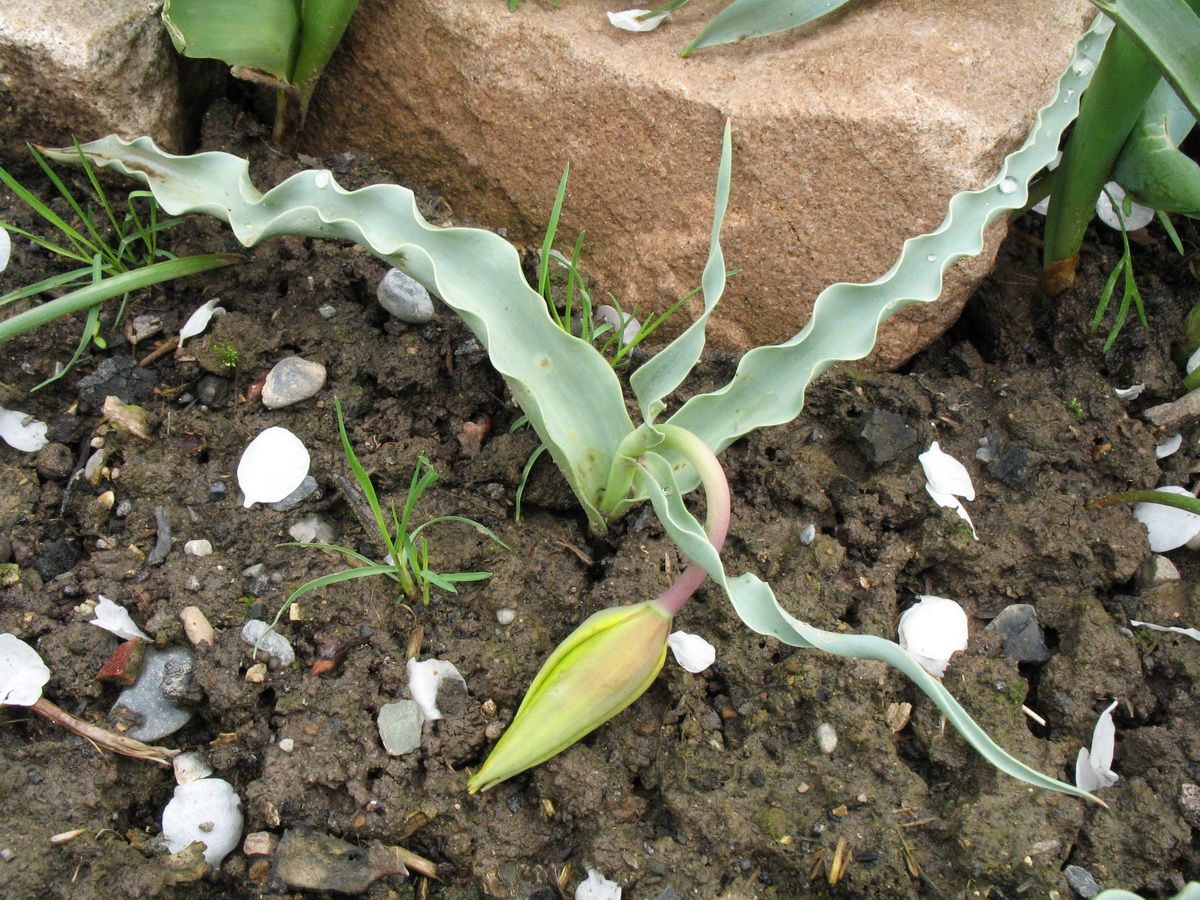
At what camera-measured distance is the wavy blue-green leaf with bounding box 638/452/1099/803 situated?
2.55 ft

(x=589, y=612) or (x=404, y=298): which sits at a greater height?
(x=404, y=298)

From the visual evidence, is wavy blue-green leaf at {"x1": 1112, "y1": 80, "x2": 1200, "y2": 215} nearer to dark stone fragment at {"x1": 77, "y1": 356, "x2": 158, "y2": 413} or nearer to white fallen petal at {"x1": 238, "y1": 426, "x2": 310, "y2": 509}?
white fallen petal at {"x1": 238, "y1": 426, "x2": 310, "y2": 509}

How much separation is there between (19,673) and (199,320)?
1.80 feet

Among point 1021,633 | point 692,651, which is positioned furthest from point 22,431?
point 1021,633

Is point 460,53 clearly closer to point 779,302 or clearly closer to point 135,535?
point 779,302

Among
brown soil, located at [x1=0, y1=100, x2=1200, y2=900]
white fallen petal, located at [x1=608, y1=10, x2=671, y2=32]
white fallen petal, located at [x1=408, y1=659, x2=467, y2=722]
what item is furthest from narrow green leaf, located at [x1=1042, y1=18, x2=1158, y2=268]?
white fallen petal, located at [x1=408, y1=659, x2=467, y2=722]

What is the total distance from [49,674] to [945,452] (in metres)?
1.23

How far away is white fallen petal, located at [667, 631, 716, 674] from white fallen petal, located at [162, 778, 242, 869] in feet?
1.77

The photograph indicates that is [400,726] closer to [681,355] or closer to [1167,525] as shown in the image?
[681,355]

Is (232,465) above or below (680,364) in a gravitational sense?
below

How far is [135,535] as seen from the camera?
3.67 feet

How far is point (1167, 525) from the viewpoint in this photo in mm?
1227

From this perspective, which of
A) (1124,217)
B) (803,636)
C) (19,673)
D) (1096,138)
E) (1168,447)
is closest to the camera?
(803,636)

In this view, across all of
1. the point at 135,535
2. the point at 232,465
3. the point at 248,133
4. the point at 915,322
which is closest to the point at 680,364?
the point at 915,322
